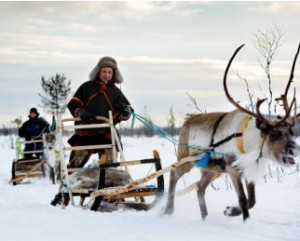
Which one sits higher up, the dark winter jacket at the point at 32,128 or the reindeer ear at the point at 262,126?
the reindeer ear at the point at 262,126

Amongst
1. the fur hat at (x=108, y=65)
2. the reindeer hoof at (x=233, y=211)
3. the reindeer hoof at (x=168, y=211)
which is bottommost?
the reindeer hoof at (x=168, y=211)

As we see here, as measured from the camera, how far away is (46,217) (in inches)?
248

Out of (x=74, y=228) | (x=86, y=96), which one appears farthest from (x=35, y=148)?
(x=74, y=228)

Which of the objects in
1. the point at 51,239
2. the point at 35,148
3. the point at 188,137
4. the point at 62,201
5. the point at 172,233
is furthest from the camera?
the point at 35,148

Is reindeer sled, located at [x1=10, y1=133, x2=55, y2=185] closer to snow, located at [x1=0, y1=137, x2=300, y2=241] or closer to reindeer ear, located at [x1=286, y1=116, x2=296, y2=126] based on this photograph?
snow, located at [x1=0, y1=137, x2=300, y2=241]

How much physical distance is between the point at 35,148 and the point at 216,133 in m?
8.60

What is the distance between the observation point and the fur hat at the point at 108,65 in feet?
25.1

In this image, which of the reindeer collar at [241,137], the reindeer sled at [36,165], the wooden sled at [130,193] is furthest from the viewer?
the reindeer sled at [36,165]

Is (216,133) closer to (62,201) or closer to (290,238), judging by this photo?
(290,238)

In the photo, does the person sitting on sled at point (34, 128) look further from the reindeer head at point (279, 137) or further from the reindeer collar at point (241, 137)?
the reindeer head at point (279, 137)

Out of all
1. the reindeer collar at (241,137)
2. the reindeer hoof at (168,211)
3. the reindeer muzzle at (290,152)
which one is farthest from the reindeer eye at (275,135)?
the reindeer hoof at (168,211)

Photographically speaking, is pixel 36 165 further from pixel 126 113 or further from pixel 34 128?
pixel 126 113

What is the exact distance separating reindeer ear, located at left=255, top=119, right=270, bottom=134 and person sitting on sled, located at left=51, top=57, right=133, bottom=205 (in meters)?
2.53

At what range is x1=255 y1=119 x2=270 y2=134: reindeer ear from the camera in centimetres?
529
